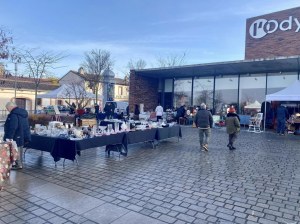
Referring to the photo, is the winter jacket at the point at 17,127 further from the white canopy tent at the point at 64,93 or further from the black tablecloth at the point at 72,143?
the white canopy tent at the point at 64,93


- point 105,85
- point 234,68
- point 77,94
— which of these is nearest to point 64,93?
point 77,94

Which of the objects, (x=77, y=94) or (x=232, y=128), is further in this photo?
(x=77, y=94)

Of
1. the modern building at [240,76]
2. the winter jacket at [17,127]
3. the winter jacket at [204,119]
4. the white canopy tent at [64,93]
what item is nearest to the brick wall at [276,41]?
the modern building at [240,76]

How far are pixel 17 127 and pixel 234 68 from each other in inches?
548

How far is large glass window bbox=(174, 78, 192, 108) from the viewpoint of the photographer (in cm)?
2100

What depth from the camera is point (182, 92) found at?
21359 millimetres

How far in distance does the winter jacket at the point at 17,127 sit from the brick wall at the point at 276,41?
16.7 metres

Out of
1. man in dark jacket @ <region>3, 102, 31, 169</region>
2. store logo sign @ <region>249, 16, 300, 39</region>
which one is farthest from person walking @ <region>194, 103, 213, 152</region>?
store logo sign @ <region>249, 16, 300, 39</region>

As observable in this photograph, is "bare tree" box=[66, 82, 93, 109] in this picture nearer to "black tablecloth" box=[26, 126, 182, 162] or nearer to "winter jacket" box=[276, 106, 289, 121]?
"black tablecloth" box=[26, 126, 182, 162]

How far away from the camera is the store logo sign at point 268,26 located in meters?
17.1

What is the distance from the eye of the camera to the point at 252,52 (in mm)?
18922

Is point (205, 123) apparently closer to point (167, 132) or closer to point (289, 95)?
point (167, 132)

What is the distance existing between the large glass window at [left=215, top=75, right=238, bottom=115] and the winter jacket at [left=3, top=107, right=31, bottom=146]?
1492 cm

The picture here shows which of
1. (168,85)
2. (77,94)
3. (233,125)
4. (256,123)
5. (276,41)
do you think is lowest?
(256,123)
